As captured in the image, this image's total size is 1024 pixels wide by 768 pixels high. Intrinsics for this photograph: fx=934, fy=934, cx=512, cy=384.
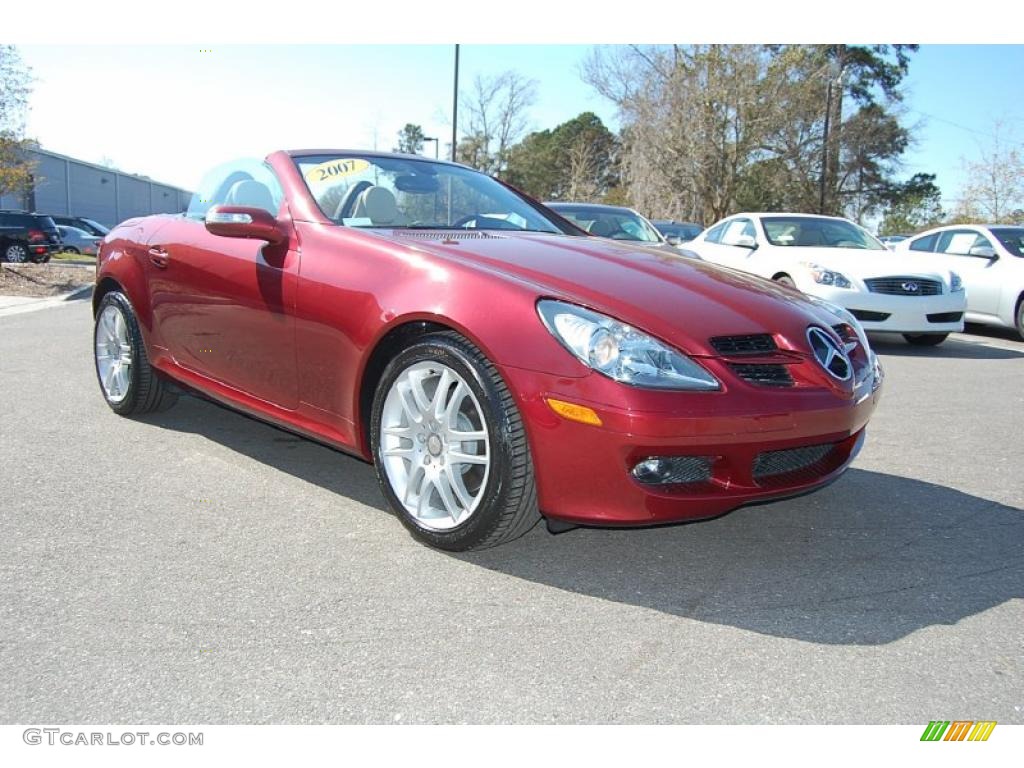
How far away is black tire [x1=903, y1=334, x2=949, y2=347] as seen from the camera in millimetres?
10391

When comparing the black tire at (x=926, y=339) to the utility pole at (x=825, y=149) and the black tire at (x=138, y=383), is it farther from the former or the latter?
the utility pole at (x=825, y=149)

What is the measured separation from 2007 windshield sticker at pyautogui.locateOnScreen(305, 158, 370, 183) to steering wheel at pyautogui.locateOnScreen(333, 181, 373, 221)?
100mm

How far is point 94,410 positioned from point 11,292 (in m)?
11.5

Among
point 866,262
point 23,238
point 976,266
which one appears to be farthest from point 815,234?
point 23,238

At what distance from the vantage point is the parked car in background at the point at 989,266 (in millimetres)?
11219

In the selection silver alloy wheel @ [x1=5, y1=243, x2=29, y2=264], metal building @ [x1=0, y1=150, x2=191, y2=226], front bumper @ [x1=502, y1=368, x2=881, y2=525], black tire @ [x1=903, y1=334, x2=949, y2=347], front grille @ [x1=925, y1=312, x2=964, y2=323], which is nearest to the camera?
front bumper @ [x1=502, y1=368, x2=881, y2=525]

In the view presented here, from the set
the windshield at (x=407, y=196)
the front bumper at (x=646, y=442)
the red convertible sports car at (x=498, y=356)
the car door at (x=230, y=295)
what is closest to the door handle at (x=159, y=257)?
the car door at (x=230, y=295)

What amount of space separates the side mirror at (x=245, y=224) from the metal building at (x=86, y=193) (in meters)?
38.3

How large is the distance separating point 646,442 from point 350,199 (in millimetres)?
1910

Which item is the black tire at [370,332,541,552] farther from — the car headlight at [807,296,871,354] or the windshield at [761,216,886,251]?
the windshield at [761,216,886,251]

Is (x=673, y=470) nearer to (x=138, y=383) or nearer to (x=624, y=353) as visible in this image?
(x=624, y=353)

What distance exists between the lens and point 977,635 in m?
2.74

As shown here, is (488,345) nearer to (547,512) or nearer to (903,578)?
(547,512)

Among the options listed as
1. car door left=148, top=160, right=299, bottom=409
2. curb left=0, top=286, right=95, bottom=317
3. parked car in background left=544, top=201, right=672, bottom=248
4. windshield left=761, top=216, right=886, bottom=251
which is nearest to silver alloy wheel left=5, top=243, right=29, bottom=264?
curb left=0, top=286, right=95, bottom=317
